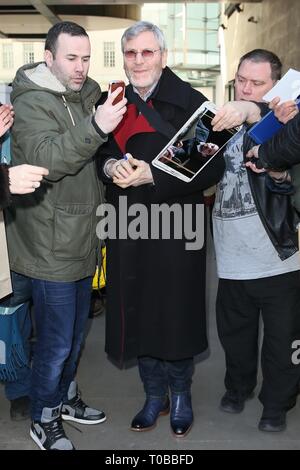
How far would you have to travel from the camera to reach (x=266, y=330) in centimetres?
309

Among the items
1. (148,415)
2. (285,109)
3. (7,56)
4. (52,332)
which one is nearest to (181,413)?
(148,415)

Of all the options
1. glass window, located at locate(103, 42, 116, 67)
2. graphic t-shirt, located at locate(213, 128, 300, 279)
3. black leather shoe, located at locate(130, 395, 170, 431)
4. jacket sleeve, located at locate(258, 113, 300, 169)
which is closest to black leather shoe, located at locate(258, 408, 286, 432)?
black leather shoe, located at locate(130, 395, 170, 431)

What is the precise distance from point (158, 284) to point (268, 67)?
1217 mm

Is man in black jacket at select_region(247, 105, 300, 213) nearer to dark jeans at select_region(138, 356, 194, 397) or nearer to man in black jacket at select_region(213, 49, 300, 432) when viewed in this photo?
man in black jacket at select_region(213, 49, 300, 432)

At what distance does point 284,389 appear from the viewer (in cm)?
307

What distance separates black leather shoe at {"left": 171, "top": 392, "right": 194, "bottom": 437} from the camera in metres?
3.01

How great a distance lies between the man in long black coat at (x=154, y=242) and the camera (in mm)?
2650

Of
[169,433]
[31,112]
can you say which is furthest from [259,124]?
[169,433]

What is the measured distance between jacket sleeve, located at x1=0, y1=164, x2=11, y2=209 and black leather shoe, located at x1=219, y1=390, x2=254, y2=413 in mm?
1784

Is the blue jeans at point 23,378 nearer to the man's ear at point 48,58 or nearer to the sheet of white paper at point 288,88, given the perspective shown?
the man's ear at point 48,58

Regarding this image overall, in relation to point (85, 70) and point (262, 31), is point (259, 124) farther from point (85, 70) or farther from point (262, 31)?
point (262, 31)

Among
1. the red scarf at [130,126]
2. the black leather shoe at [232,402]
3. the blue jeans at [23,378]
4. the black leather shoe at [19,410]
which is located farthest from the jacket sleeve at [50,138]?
the black leather shoe at [232,402]

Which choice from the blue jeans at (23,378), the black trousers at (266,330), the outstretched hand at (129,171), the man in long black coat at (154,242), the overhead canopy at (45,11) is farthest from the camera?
the overhead canopy at (45,11)

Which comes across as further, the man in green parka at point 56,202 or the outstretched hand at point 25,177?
the man in green parka at point 56,202
